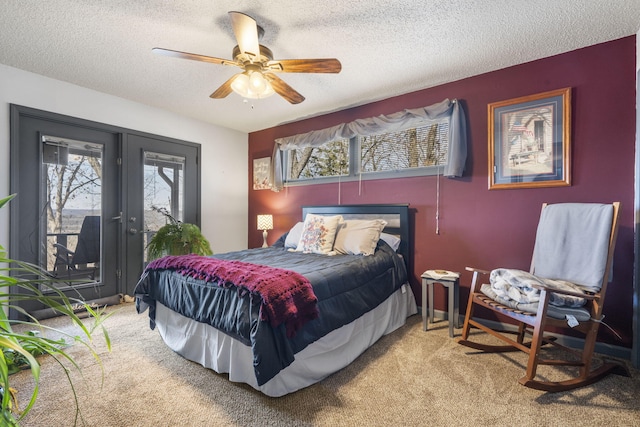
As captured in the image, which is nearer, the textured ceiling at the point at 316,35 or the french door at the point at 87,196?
the textured ceiling at the point at 316,35

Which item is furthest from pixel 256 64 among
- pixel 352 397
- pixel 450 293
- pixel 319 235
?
pixel 450 293

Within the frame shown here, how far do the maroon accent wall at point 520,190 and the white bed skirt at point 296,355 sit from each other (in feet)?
3.40

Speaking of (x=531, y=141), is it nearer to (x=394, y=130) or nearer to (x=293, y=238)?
(x=394, y=130)

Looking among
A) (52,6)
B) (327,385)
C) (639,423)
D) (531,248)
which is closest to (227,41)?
(52,6)

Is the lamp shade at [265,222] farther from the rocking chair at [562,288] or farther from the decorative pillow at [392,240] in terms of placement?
the rocking chair at [562,288]

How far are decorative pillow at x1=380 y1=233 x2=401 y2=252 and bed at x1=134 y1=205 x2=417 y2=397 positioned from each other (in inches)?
3.0

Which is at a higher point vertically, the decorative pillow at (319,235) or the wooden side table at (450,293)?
the decorative pillow at (319,235)

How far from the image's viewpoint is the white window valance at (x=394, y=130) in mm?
2902

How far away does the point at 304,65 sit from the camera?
2.13 m

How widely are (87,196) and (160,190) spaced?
80cm

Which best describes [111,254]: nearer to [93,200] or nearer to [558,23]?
[93,200]

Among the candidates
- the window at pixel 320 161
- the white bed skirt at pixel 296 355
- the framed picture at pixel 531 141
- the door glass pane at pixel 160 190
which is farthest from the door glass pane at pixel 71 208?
the framed picture at pixel 531 141

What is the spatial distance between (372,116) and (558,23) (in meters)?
1.80

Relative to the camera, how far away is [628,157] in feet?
7.45
